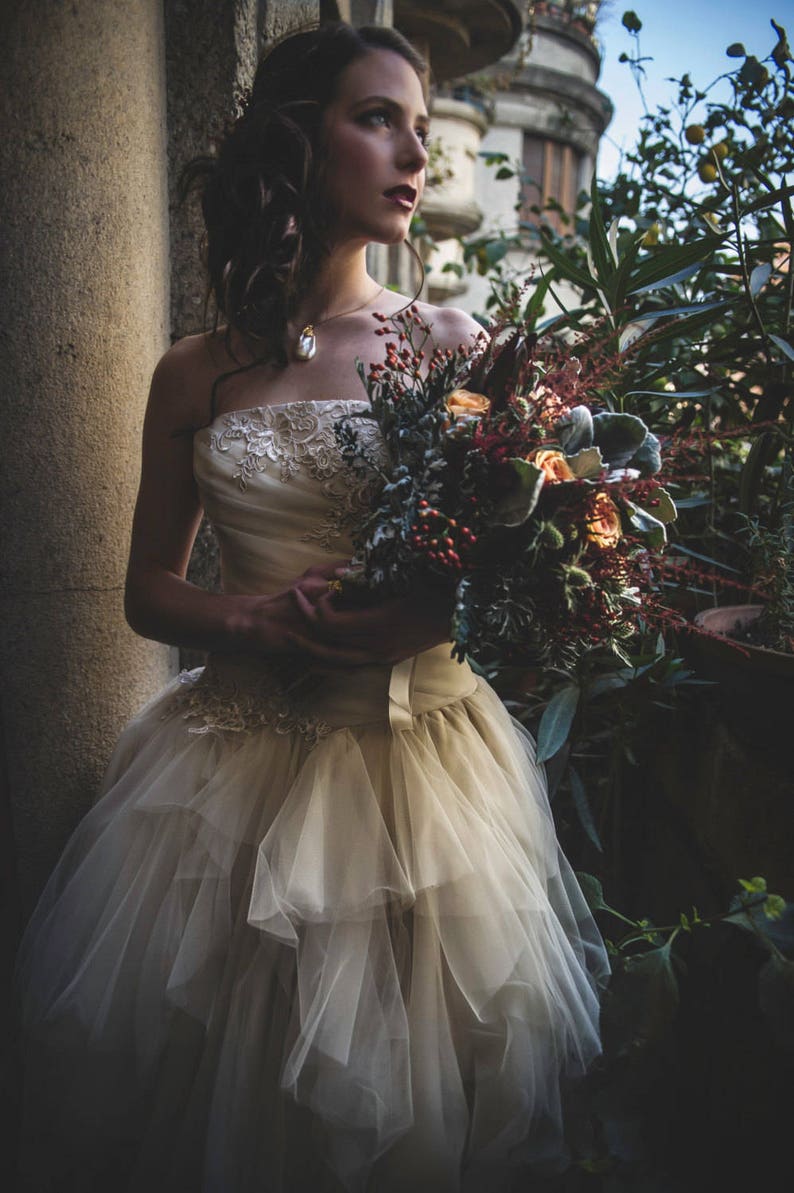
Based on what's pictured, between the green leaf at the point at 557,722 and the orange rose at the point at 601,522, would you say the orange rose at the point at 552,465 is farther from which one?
the green leaf at the point at 557,722

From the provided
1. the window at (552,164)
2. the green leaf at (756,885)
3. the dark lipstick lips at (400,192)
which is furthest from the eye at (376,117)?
the window at (552,164)

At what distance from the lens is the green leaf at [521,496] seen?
3.08 feet

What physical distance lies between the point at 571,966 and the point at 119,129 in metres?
1.65

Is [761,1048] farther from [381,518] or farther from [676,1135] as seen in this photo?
[381,518]

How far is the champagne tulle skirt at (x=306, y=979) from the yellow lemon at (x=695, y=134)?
5.79 ft

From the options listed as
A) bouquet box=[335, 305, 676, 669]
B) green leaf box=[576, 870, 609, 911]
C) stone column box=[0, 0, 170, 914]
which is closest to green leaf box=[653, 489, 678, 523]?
A: bouquet box=[335, 305, 676, 669]

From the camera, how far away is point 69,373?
1.44 meters

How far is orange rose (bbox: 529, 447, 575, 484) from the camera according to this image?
98 centimetres

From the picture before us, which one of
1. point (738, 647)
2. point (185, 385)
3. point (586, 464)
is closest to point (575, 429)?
point (586, 464)

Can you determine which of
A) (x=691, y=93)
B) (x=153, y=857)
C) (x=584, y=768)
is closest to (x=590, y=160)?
(x=691, y=93)

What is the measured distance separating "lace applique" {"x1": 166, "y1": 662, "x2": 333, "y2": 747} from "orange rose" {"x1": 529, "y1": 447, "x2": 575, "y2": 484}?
1.68 feet

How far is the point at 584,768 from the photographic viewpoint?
203 cm

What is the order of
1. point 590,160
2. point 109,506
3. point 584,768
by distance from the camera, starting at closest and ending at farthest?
point 109,506 < point 584,768 < point 590,160

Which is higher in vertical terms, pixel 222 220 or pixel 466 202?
pixel 466 202
